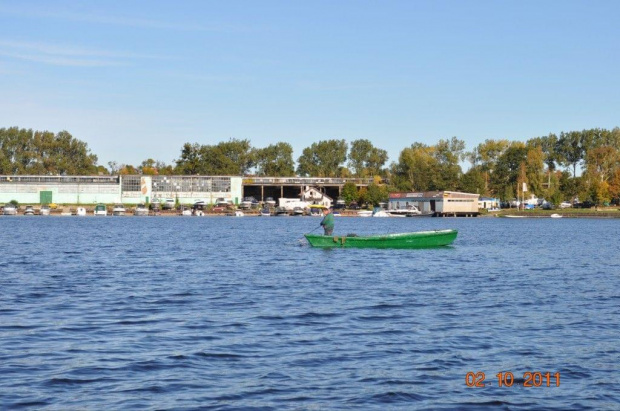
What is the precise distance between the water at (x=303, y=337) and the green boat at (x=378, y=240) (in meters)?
14.9

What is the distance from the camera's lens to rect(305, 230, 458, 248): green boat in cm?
6181

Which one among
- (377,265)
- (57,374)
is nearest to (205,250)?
(377,265)

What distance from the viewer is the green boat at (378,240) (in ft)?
203

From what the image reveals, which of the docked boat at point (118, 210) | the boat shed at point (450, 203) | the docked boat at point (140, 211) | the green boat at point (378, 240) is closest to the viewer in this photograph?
the green boat at point (378, 240)

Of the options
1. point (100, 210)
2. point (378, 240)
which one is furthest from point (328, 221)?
point (100, 210)

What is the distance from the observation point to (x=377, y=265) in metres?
49.9

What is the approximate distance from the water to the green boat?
14.9 m

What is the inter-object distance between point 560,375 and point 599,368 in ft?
4.26

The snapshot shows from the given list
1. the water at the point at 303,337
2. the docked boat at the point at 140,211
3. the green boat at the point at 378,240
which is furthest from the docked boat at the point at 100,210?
the water at the point at 303,337

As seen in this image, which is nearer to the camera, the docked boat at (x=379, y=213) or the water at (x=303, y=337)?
the water at (x=303, y=337)

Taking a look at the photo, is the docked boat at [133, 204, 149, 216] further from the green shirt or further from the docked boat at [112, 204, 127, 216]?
the green shirt

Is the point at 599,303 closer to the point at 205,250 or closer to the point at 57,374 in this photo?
the point at 57,374

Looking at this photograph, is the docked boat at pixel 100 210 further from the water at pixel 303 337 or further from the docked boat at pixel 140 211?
the water at pixel 303 337

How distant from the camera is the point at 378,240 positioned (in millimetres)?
62844
